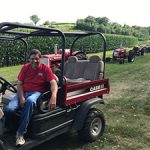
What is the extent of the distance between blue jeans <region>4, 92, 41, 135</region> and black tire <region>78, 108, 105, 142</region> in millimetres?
1192

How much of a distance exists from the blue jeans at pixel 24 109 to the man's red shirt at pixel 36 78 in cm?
11

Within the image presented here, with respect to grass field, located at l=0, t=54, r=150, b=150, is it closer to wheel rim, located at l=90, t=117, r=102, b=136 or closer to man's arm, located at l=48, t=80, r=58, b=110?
wheel rim, located at l=90, t=117, r=102, b=136

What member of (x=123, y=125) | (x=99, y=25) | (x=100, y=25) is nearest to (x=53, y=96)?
(x=123, y=125)

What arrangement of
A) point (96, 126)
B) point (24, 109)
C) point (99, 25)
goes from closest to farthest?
1. point (24, 109)
2. point (96, 126)
3. point (99, 25)

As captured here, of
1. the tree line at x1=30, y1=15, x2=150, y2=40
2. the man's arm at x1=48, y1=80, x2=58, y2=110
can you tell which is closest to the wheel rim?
the man's arm at x1=48, y1=80, x2=58, y2=110

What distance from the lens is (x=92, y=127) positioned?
556cm

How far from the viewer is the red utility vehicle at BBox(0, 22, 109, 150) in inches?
176

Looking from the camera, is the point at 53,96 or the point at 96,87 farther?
the point at 96,87

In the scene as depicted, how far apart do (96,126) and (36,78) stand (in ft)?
5.35

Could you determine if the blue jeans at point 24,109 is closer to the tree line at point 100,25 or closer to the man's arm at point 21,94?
the man's arm at point 21,94

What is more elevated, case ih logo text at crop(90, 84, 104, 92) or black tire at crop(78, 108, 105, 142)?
case ih logo text at crop(90, 84, 104, 92)

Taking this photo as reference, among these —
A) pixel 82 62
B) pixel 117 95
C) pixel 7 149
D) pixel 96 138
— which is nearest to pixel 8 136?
pixel 7 149

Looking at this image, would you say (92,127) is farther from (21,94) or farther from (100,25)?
(100,25)

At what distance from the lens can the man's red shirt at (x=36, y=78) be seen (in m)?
4.74
